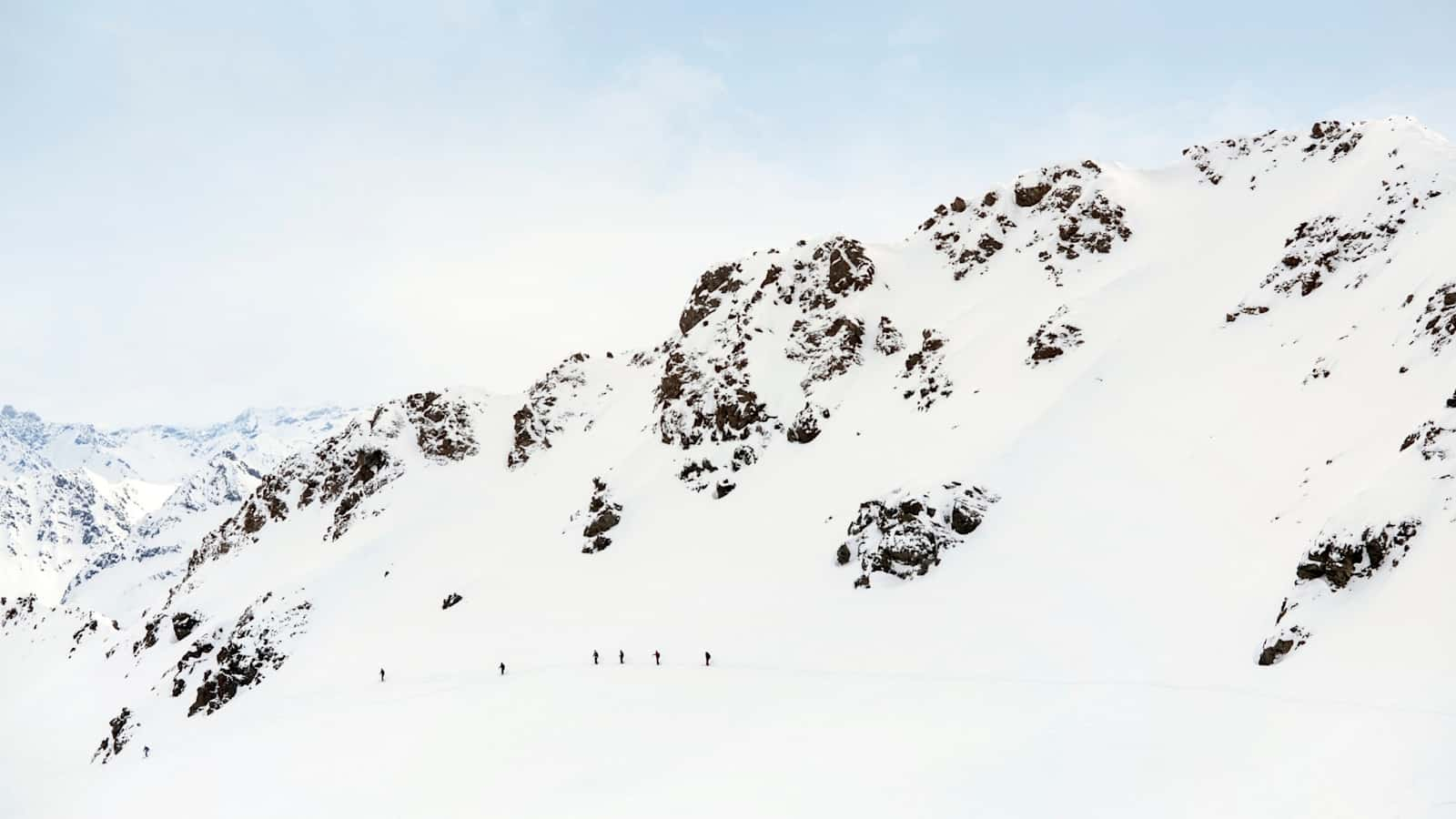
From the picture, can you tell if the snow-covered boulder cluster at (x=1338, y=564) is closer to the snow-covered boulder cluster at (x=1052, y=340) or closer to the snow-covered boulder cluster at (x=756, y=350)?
the snow-covered boulder cluster at (x=1052, y=340)

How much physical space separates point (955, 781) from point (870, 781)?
7.83 ft

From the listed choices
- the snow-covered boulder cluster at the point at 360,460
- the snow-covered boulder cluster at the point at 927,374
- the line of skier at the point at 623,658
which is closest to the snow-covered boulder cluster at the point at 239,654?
the snow-covered boulder cluster at the point at 360,460

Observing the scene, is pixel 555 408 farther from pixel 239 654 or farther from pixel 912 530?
pixel 912 530

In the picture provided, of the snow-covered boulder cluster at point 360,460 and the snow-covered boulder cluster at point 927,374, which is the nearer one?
the snow-covered boulder cluster at point 927,374

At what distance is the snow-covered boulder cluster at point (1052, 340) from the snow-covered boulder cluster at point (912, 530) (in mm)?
18376

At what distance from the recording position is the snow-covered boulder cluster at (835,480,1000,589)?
37.4 meters

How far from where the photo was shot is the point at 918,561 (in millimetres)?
37219

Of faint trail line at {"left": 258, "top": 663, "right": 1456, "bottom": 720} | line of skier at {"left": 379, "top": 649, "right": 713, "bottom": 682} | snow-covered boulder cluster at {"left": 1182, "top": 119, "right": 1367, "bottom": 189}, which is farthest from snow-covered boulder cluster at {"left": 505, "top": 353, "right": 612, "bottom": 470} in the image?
snow-covered boulder cluster at {"left": 1182, "top": 119, "right": 1367, "bottom": 189}

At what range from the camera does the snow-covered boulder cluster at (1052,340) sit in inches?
2112

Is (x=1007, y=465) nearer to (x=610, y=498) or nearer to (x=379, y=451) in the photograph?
(x=610, y=498)

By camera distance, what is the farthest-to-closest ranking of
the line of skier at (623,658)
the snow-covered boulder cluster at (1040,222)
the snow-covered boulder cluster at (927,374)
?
1. the snow-covered boulder cluster at (1040,222)
2. the snow-covered boulder cluster at (927,374)
3. the line of skier at (623,658)

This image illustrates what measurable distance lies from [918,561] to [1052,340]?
25.8m

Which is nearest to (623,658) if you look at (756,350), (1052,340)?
(756,350)

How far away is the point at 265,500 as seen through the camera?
8981cm
